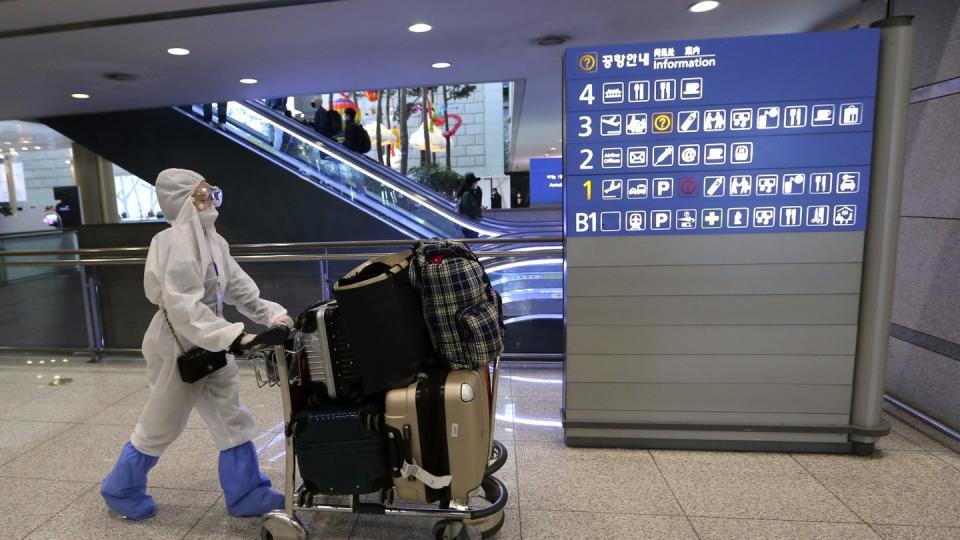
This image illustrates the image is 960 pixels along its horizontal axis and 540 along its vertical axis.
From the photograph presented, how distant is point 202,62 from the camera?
4785 mm

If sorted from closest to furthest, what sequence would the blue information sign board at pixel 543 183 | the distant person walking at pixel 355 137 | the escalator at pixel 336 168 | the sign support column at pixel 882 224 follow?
1. the sign support column at pixel 882 224
2. the escalator at pixel 336 168
3. the distant person walking at pixel 355 137
4. the blue information sign board at pixel 543 183

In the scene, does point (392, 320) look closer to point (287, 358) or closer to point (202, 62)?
point (287, 358)

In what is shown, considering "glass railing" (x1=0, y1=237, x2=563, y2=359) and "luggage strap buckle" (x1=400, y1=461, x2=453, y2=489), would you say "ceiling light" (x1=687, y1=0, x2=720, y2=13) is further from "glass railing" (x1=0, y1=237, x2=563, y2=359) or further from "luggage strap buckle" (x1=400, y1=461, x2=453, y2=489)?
"luggage strap buckle" (x1=400, y1=461, x2=453, y2=489)

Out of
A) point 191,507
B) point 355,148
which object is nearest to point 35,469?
point 191,507

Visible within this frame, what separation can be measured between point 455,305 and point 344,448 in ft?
2.07

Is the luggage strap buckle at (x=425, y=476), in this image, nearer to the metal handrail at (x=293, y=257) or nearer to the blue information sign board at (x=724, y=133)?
the blue information sign board at (x=724, y=133)

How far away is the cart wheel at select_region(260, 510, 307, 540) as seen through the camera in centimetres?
192

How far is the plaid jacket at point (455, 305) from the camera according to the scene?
5.69 ft

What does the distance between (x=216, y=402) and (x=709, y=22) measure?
4337 millimetres

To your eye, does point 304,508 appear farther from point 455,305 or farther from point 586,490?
point 586,490

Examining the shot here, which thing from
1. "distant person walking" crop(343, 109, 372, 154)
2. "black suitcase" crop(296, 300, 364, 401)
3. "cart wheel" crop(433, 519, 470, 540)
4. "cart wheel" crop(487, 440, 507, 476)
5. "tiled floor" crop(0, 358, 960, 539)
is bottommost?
"tiled floor" crop(0, 358, 960, 539)

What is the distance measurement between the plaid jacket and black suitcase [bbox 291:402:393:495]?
1.14 feet

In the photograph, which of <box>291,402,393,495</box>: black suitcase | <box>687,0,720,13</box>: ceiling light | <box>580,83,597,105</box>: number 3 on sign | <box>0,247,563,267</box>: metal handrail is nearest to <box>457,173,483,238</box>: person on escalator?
<box>0,247,563,267</box>: metal handrail

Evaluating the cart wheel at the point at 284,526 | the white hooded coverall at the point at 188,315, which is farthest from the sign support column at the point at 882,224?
the white hooded coverall at the point at 188,315
